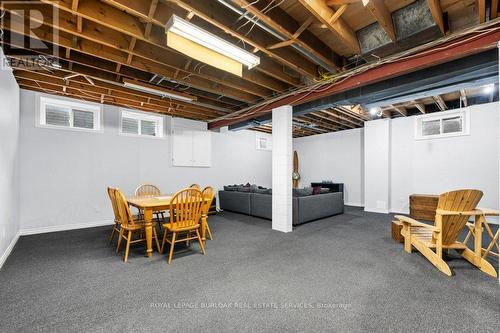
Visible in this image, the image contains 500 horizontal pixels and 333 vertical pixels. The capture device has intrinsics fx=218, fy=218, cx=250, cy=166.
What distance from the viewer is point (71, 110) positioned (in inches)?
186

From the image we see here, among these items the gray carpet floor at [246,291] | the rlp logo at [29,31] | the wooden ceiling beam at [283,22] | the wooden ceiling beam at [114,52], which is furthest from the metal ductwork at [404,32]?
the rlp logo at [29,31]

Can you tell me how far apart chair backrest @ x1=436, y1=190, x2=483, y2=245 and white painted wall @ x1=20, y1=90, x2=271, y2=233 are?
18.2 feet

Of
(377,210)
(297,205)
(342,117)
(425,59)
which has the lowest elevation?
(377,210)

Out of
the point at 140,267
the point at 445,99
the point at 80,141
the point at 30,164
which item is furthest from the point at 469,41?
the point at 30,164

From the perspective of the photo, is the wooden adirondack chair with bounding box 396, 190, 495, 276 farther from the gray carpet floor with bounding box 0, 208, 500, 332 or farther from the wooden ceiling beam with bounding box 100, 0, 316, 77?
the wooden ceiling beam with bounding box 100, 0, 316, 77

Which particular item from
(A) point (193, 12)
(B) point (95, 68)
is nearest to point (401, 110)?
(A) point (193, 12)

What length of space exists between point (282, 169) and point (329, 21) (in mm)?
2709

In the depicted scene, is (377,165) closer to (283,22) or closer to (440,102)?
(440,102)

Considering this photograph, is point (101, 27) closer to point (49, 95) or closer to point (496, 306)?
point (49, 95)

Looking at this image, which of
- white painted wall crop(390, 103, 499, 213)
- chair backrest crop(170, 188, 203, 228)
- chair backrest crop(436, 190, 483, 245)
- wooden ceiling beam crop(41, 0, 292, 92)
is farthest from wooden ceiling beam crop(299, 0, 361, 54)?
white painted wall crop(390, 103, 499, 213)

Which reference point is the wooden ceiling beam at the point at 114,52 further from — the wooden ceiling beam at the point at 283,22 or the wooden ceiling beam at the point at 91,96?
the wooden ceiling beam at the point at 91,96

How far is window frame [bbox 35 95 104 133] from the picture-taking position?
4.37 m

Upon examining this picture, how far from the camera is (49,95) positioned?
14.5 ft

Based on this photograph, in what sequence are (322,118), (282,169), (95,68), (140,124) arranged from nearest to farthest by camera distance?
1. (95,68)
2. (282,169)
3. (140,124)
4. (322,118)
